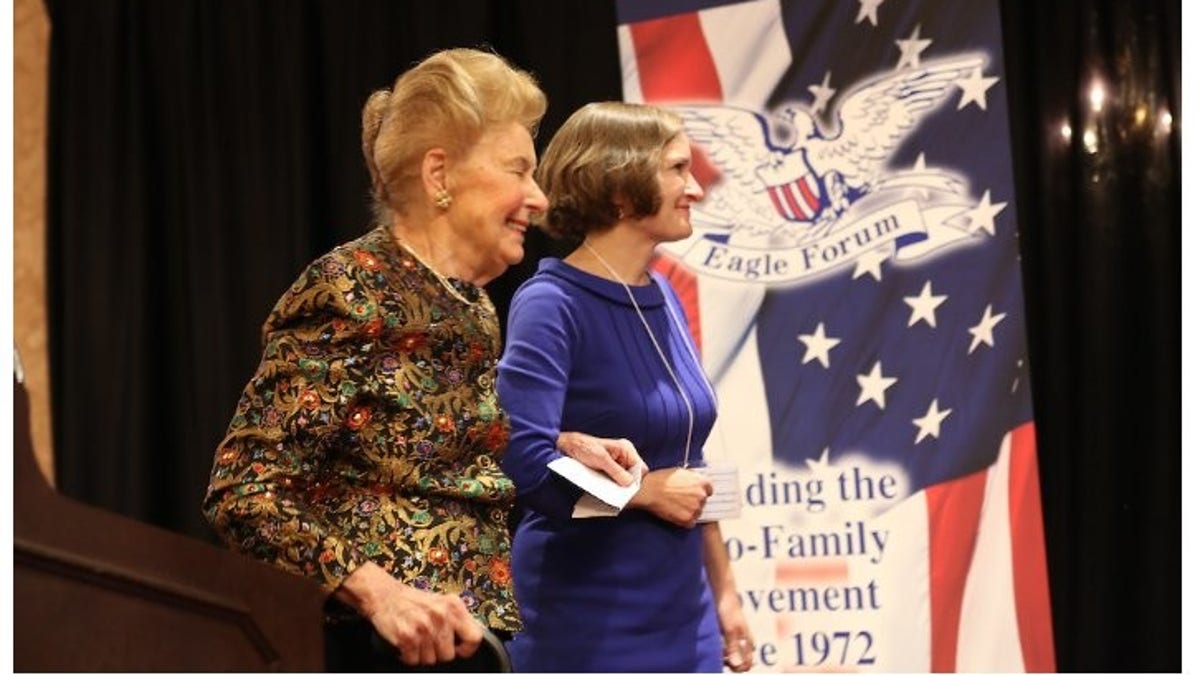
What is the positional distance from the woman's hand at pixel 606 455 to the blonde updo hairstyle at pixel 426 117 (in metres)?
0.51

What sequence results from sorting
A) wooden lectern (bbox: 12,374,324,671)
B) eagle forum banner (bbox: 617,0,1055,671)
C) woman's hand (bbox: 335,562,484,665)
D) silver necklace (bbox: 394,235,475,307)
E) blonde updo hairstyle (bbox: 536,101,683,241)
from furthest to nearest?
eagle forum banner (bbox: 617,0,1055,671), blonde updo hairstyle (bbox: 536,101,683,241), silver necklace (bbox: 394,235,475,307), woman's hand (bbox: 335,562,484,665), wooden lectern (bbox: 12,374,324,671)

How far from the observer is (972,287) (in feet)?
13.5

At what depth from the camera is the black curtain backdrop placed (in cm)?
423

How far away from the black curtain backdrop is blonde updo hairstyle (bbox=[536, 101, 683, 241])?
1.32 metres

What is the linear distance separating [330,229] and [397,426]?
242cm

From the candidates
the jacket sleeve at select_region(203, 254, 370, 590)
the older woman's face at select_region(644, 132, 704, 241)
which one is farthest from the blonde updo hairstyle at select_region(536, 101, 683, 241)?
the jacket sleeve at select_region(203, 254, 370, 590)

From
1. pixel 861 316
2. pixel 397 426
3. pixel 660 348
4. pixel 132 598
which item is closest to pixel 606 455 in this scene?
pixel 660 348

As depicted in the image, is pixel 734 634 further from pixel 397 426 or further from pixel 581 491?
pixel 397 426

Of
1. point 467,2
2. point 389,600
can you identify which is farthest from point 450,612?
point 467,2

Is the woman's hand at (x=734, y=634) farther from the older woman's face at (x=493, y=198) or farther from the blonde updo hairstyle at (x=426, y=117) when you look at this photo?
the blonde updo hairstyle at (x=426, y=117)

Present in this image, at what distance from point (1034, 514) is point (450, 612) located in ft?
8.14

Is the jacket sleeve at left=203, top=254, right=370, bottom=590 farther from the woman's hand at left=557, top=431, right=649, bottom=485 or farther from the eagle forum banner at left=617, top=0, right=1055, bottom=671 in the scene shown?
the eagle forum banner at left=617, top=0, right=1055, bottom=671

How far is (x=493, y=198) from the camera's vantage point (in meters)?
2.17
